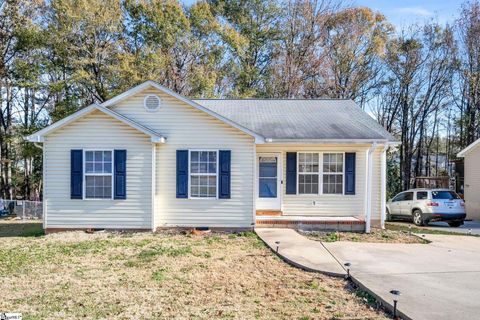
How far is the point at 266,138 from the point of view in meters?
10.1

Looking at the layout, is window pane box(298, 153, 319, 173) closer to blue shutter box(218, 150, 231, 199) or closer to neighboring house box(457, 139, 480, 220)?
blue shutter box(218, 150, 231, 199)

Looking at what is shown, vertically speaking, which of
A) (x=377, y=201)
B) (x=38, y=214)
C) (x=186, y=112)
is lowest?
(x=38, y=214)

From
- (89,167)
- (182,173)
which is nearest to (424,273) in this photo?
(182,173)

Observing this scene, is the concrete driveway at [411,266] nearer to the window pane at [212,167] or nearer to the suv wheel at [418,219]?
the window pane at [212,167]

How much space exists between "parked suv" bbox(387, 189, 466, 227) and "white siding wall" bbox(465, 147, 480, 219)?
455 cm

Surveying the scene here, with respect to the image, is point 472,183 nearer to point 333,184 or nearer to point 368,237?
point 333,184

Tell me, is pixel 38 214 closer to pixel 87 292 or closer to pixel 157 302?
pixel 87 292

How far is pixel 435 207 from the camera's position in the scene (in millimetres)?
13086

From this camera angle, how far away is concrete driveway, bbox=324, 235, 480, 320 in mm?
4536

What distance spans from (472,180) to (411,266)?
1341 centimetres

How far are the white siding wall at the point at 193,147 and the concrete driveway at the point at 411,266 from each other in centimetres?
118

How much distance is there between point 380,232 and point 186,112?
6576mm

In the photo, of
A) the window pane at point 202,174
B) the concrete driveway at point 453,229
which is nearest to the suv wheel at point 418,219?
the concrete driveway at point 453,229

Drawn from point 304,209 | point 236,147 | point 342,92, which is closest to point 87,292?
point 236,147
